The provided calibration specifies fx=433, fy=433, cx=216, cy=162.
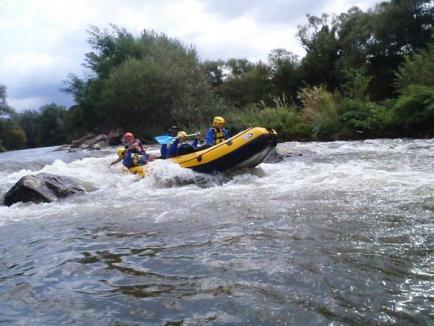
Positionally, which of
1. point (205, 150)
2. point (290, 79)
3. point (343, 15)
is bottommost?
point (205, 150)

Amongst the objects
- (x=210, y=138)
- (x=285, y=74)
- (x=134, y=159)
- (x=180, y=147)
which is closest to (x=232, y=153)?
(x=180, y=147)

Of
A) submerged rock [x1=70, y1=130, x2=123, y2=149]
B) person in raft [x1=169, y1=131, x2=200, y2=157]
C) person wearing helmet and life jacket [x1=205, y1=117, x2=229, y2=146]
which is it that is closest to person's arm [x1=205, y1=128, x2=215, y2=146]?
person wearing helmet and life jacket [x1=205, y1=117, x2=229, y2=146]

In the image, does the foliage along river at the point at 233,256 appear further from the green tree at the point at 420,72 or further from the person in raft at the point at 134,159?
the green tree at the point at 420,72

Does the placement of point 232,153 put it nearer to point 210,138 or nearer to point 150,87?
point 210,138

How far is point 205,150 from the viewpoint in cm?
838

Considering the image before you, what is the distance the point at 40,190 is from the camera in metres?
7.30

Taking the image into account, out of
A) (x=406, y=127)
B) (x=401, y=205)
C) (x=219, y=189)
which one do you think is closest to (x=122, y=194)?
(x=219, y=189)

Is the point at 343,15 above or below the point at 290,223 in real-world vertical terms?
above

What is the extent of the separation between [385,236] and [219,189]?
363cm

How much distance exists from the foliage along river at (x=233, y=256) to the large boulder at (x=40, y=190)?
0.97 feet

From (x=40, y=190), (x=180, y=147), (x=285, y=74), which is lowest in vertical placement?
(x=40, y=190)

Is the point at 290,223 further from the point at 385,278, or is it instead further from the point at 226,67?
the point at 226,67

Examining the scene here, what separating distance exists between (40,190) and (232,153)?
344cm

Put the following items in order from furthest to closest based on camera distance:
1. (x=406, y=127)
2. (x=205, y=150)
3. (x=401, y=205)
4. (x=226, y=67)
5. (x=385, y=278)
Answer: (x=226, y=67), (x=406, y=127), (x=205, y=150), (x=401, y=205), (x=385, y=278)
